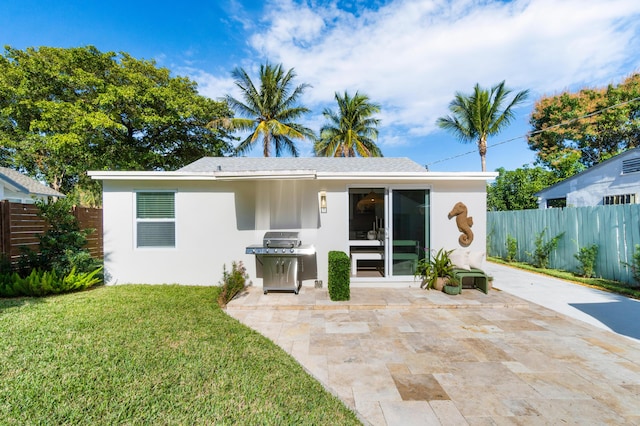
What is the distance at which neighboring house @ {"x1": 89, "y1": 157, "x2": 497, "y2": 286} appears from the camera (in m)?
6.20

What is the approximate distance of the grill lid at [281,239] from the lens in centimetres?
569

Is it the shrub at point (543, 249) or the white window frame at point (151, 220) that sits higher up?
the white window frame at point (151, 220)

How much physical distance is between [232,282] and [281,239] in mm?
1495

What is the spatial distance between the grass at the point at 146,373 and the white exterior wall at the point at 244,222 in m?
2.06

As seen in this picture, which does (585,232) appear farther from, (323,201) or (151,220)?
(151,220)

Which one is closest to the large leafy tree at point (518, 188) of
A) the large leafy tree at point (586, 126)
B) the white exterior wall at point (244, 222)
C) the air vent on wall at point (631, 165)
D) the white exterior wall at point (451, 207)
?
the large leafy tree at point (586, 126)

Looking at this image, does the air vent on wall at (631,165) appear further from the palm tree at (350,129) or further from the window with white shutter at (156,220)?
the window with white shutter at (156,220)

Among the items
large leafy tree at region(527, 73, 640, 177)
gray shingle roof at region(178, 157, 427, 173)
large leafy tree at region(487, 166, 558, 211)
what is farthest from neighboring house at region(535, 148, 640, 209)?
gray shingle roof at region(178, 157, 427, 173)

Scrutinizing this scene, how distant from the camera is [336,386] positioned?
8.89 ft

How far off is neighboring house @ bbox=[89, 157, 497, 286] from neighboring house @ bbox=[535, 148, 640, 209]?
8.97 meters

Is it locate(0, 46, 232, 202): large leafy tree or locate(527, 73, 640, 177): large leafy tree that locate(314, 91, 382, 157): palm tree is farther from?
locate(527, 73, 640, 177): large leafy tree

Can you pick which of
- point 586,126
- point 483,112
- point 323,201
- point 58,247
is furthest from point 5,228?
point 586,126

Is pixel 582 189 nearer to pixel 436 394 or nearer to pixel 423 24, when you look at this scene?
pixel 423 24

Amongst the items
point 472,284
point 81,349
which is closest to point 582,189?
point 472,284
